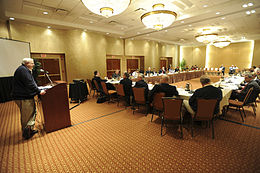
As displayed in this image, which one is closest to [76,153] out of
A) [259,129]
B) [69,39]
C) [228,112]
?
[259,129]

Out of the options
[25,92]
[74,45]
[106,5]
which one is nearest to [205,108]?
[106,5]

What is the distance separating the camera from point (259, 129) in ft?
10.7

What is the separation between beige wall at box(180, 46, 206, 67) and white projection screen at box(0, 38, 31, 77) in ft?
60.5

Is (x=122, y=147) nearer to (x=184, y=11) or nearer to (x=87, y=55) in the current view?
(x=184, y=11)

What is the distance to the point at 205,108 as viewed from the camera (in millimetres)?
2715

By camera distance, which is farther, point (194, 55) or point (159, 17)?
point (194, 55)

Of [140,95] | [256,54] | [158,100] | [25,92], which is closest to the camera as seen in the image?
[25,92]

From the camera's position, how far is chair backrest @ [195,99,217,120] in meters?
2.64

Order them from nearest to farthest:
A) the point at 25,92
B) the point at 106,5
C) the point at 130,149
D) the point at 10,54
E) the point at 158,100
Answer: the point at 130,149 < the point at 25,92 < the point at 106,5 < the point at 158,100 < the point at 10,54

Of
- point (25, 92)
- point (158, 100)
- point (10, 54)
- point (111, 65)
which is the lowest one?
point (158, 100)

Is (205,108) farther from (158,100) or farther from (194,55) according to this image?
(194,55)

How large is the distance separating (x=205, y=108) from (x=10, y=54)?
761cm

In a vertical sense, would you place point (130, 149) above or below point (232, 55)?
below

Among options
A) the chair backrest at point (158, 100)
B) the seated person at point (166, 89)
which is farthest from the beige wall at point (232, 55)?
the chair backrest at point (158, 100)
